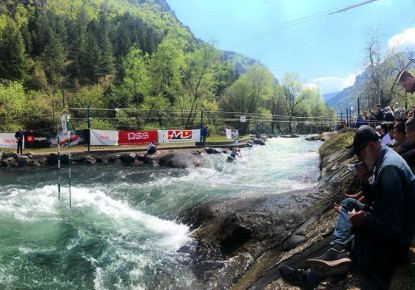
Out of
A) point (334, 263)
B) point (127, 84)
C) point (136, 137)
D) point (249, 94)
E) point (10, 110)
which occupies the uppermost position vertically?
point (249, 94)

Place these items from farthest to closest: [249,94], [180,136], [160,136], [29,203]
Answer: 1. [249,94]
2. [180,136]
3. [160,136]
4. [29,203]

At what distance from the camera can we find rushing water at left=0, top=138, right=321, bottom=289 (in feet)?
22.8

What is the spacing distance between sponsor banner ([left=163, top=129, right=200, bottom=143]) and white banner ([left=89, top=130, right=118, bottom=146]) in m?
4.11

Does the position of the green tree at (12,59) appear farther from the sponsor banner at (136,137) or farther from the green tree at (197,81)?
the sponsor banner at (136,137)

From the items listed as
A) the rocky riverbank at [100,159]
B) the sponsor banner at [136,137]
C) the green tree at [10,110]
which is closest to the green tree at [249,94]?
the green tree at [10,110]

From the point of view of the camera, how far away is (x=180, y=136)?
98.0ft

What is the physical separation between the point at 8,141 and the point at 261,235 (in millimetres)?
22580

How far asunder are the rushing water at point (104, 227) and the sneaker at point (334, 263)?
9.91 feet

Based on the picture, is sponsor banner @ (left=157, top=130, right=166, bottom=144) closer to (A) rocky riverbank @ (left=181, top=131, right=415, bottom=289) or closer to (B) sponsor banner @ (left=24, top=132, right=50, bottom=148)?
(B) sponsor banner @ (left=24, top=132, right=50, bottom=148)

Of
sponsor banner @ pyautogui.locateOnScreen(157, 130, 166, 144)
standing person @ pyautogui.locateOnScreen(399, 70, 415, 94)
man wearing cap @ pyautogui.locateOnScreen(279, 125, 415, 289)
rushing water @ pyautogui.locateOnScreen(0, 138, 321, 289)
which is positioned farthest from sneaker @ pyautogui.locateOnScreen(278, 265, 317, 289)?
sponsor banner @ pyautogui.locateOnScreen(157, 130, 166, 144)

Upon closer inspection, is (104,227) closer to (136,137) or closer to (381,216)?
(381,216)

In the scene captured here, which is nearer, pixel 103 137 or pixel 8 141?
pixel 8 141

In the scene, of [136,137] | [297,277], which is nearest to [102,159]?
[136,137]

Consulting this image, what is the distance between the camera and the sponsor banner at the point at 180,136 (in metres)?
29.1
